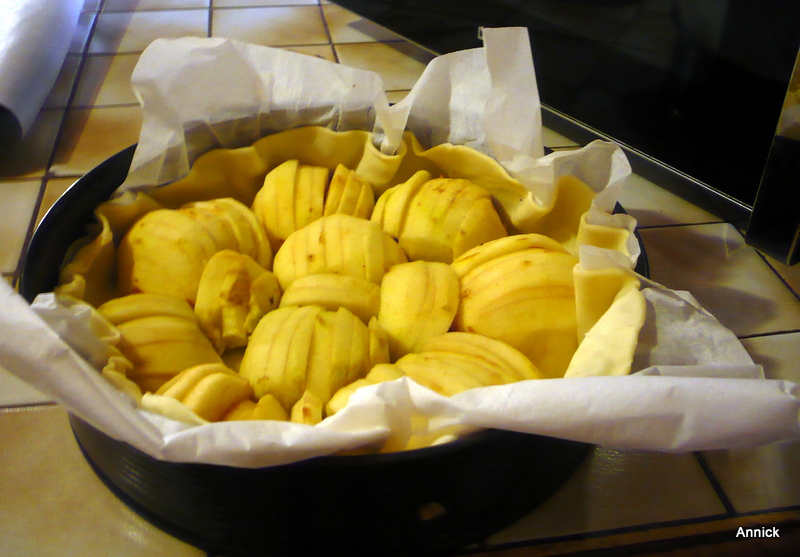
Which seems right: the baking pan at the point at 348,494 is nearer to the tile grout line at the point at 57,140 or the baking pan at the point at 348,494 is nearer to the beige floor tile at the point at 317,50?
the tile grout line at the point at 57,140

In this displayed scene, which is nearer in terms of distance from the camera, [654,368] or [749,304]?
[654,368]

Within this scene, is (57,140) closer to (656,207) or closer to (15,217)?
(15,217)

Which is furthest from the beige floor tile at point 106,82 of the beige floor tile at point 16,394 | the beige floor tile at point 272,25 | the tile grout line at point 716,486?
the tile grout line at point 716,486

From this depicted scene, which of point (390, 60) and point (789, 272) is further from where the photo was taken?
point (390, 60)

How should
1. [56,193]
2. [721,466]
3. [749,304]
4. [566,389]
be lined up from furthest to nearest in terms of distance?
1. [56,193]
2. [749,304]
3. [721,466]
4. [566,389]

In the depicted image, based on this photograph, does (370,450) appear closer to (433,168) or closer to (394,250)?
(394,250)

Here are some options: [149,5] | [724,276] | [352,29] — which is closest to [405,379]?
[724,276]

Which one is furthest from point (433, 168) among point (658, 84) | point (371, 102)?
point (658, 84)
